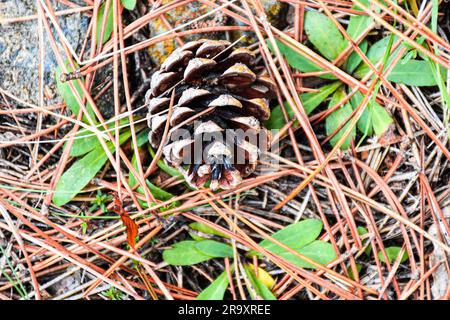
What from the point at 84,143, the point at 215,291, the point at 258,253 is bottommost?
the point at 215,291

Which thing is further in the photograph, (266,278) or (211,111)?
(266,278)

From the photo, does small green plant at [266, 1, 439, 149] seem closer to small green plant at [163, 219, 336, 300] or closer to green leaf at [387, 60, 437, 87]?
green leaf at [387, 60, 437, 87]

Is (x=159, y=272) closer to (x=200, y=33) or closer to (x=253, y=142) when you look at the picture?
(x=253, y=142)

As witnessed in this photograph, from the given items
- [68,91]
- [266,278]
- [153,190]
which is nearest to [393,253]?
[266,278]

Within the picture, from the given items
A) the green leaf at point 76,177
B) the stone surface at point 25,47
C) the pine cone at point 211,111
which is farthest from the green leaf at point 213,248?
the stone surface at point 25,47

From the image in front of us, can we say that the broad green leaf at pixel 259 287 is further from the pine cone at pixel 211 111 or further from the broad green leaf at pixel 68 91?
the broad green leaf at pixel 68 91

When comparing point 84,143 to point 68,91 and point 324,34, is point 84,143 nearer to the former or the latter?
point 68,91

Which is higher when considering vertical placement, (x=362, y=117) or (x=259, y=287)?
(x=362, y=117)
